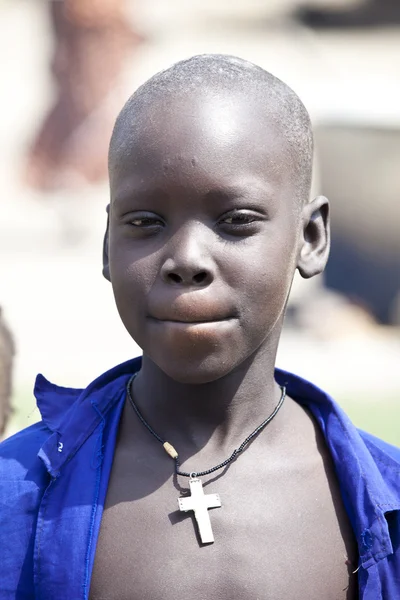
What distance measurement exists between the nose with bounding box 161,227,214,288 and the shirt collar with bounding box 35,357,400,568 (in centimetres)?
42

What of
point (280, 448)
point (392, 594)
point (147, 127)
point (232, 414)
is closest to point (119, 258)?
point (147, 127)

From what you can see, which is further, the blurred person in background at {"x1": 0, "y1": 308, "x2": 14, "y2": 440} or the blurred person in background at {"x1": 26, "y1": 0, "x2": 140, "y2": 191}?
the blurred person in background at {"x1": 26, "y1": 0, "x2": 140, "y2": 191}

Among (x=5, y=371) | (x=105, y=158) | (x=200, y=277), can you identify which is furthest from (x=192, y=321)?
(x=105, y=158)

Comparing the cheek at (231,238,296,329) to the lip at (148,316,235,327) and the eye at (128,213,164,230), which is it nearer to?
the lip at (148,316,235,327)

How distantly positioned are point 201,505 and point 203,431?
19 cm

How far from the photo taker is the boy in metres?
1.63

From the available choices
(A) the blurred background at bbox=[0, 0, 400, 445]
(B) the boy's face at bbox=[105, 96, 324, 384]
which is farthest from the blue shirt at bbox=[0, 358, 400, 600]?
(A) the blurred background at bbox=[0, 0, 400, 445]

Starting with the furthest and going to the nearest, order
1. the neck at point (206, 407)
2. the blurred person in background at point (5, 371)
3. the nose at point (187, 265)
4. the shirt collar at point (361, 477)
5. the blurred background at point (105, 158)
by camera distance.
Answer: the blurred background at point (105, 158)
the blurred person in background at point (5, 371)
the neck at point (206, 407)
the shirt collar at point (361, 477)
the nose at point (187, 265)

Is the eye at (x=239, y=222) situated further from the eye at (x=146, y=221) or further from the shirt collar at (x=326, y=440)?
the shirt collar at (x=326, y=440)

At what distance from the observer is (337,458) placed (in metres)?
1.85

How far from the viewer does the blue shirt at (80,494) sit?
1.63m

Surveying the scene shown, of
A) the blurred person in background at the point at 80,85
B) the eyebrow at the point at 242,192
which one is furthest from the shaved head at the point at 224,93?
the blurred person in background at the point at 80,85

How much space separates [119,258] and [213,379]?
0.31 metres

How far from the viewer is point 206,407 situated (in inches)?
72.0
